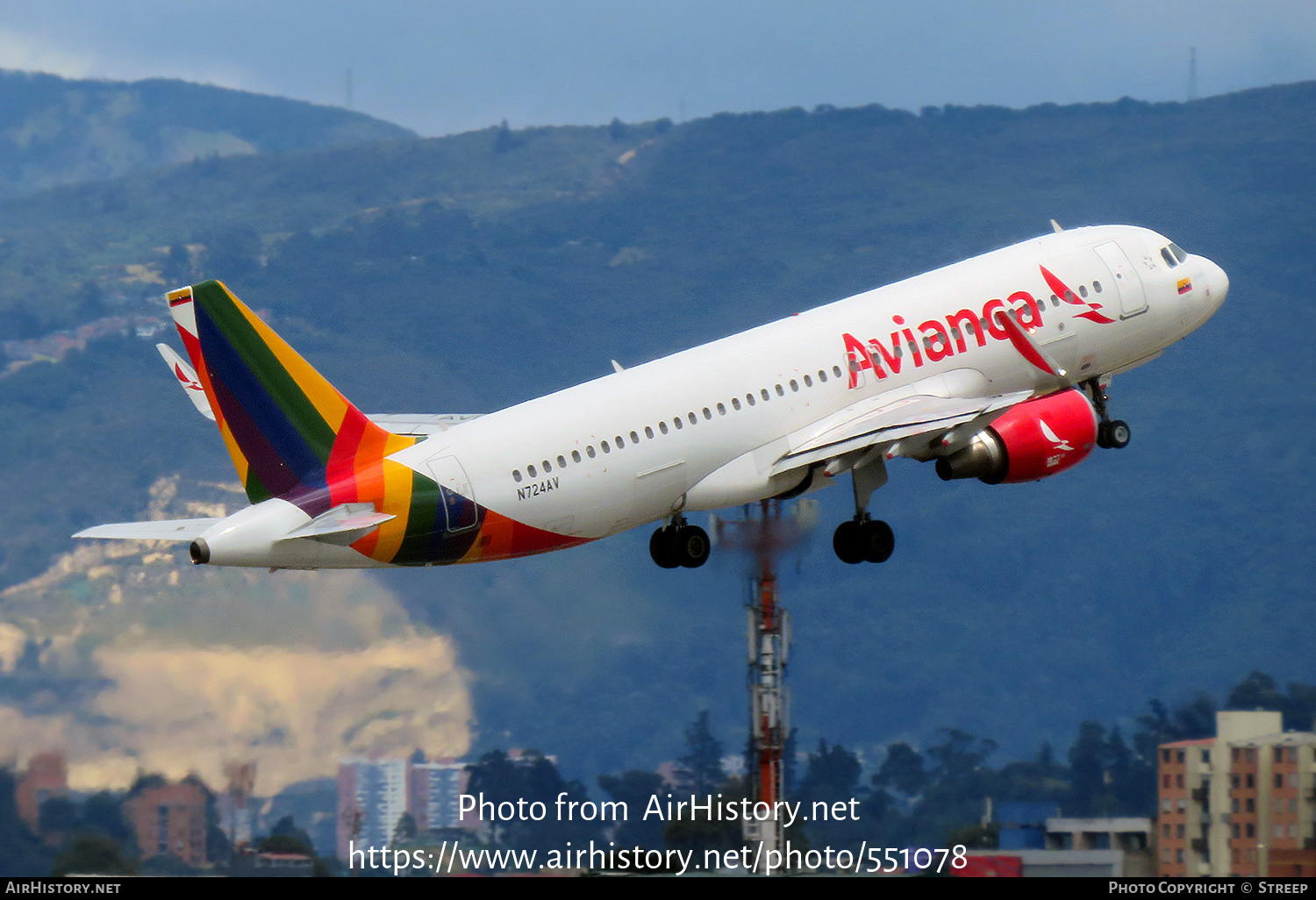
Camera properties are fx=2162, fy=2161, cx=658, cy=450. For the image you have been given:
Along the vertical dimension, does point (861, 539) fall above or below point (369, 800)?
above

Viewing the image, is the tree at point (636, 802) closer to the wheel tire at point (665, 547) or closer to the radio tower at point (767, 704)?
the radio tower at point (767, 704)

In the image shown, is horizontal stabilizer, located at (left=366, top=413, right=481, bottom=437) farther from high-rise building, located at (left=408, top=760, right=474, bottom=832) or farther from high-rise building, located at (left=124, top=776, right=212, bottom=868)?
high-rise building, located at (left=408, top=760, right=474, bottom=832)

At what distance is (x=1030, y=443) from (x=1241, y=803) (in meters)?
20.5

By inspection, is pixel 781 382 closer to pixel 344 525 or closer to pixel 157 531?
pixel 344 525

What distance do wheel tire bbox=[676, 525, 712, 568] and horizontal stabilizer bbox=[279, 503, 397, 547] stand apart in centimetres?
899

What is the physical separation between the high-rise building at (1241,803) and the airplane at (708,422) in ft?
41.3

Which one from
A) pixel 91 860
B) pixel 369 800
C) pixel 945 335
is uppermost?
pixel 945 335

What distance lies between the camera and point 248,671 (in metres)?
87.6

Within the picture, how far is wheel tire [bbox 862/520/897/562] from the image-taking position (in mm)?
54188

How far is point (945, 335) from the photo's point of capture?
54062 mm

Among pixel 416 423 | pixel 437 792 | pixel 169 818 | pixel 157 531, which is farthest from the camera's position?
pixel 437 792

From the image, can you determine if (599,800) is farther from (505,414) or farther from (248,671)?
(505,414)

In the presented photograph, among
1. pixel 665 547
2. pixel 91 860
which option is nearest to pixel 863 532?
pixel 665 547
